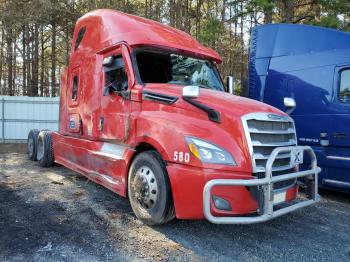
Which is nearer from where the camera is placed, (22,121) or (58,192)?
(58,192)

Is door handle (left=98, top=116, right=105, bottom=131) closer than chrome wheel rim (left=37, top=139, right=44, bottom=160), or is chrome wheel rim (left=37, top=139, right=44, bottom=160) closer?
door handle (left=98, top=116, right=105, bottom=131)

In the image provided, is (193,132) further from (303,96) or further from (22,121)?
(22,121)

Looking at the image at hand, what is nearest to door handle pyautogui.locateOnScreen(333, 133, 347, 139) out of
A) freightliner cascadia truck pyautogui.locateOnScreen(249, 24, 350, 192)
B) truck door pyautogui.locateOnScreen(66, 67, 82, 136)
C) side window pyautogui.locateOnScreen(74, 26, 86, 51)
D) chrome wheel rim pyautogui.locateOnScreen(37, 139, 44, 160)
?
freightliner cascadia truck pyautogui.locateOnScreen(249, 24, 350, 192)

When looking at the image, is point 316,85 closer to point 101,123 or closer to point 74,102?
point 101,123

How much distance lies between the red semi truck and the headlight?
0.04 ft

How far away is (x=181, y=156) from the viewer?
181 inches

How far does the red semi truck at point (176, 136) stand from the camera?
4.41m

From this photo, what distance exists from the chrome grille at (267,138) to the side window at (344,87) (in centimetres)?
244

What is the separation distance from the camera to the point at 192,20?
72.0 ft

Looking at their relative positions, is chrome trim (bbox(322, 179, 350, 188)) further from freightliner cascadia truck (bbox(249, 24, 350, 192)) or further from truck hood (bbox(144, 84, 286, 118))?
truck hood (bbox(144, 84, 286, 118))

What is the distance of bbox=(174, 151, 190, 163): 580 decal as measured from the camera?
4.52 metres

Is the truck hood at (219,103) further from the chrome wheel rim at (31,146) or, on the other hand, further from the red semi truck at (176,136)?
the chrome wheel rim at (31,146)

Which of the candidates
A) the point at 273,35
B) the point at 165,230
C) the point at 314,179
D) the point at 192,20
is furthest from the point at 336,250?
the point at 192,20

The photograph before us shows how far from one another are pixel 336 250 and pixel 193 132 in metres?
2.23
